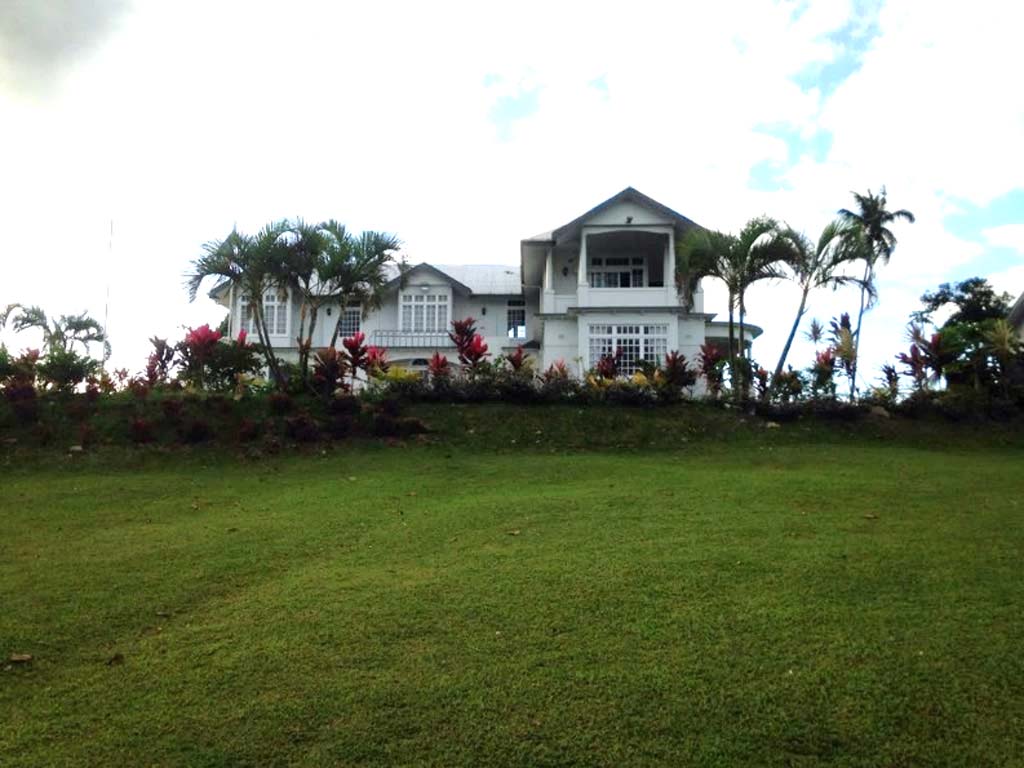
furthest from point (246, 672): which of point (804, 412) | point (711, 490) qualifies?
point (804, 412)

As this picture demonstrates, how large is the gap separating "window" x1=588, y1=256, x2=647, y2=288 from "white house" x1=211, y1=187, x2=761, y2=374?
3 centimetres

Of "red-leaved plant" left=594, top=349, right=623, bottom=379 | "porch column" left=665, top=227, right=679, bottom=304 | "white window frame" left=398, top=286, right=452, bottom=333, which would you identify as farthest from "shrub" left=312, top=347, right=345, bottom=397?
"white window frame" left=398, top=286, right=452, bottom=333

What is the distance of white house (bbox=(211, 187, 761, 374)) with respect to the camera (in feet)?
77.2

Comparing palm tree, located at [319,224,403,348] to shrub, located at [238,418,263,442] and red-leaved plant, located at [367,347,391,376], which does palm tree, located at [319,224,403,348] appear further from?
shrub, located at [238,418,263,442]

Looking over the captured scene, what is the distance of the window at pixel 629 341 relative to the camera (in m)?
23.4

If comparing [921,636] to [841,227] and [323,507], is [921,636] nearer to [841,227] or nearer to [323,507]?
[323,507]

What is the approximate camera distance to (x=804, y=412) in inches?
636

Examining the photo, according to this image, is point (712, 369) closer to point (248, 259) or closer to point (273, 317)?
point (248, 259)

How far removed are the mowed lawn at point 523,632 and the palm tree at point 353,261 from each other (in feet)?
28.7

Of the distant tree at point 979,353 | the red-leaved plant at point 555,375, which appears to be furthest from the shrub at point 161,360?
the distant tree at point 979,353

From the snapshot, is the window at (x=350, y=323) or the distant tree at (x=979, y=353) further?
the window at (x=350, y=323)

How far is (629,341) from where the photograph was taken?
77.2ft

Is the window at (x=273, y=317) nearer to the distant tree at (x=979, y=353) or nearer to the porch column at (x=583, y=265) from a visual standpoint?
the porch column at (x=583, y=265)

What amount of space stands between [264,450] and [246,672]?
9313mm
